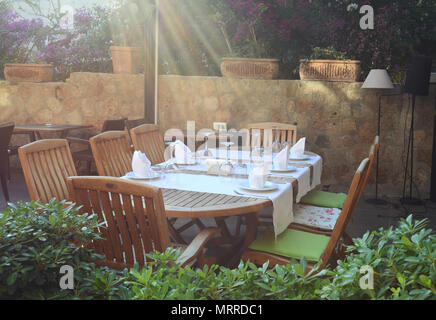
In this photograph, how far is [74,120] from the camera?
607 centimetres

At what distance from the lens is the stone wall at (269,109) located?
17.4 ft

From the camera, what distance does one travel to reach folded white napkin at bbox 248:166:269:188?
2.48m

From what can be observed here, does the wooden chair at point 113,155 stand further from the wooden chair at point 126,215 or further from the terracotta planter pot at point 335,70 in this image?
the terracotta planter pot at point 335,70

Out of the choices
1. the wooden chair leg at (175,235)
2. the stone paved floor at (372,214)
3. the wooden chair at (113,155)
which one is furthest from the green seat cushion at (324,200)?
the wooden chair leg at (175,235)

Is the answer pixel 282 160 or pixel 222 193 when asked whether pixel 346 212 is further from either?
pixel 282 160

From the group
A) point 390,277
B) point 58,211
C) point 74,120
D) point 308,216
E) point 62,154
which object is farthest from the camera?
point 74,120

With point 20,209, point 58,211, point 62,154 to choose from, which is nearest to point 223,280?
point 58,211

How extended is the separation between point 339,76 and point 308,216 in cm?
277

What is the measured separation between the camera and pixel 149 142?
3.83 metres

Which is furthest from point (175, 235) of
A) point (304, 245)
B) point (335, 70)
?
point (335, 70)

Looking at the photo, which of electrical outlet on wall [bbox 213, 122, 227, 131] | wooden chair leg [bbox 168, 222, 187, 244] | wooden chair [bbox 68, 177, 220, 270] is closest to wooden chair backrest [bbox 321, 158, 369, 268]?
wooden chair [bbox 68, 177, 220, 270]

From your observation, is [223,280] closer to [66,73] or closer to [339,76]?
[339,76]

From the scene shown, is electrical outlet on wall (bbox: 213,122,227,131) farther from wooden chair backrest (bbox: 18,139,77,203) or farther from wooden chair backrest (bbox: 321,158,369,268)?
wooden chair backrest (bbox: 321,158,369,268)

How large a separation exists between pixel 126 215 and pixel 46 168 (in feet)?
2.96
